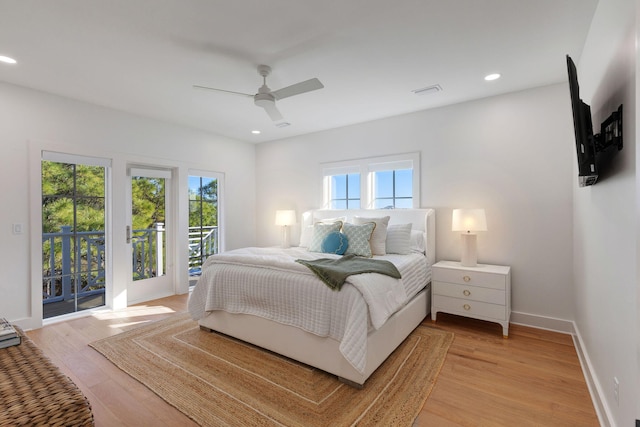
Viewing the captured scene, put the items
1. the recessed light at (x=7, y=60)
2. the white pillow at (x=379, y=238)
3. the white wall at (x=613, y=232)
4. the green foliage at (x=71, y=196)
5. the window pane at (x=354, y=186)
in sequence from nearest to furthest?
Answer: the white wall at (x=613, y=232), the recessed light at (x=7, y=60), the white pillow at (x=379, y=238), the green foliage at (x=71, y=196), the window pane at (x=354, y=186)

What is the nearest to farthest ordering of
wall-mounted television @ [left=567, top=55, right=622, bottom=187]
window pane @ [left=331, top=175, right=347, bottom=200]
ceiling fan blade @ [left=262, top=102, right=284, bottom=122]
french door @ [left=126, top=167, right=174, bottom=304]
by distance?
wall-mounted television @ [left=567, top=55, right=622, bottom=187] → ceiling fan blade @ [left=262, top=102, right=284, bottom=122] → french door @ [left=126, top=167, right=174, bottom=304] → window pane @ [left=331, top=175, right=347, bottom=200]

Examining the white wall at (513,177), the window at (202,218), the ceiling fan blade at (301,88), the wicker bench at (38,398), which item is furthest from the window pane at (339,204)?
the wicker bench at (38,398)

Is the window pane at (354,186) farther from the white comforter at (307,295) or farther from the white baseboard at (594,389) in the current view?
the white baseboard at (594,389)

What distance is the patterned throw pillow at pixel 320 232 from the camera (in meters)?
3.58

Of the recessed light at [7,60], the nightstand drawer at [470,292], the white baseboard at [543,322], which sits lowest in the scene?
the white baseboard at [543,322]

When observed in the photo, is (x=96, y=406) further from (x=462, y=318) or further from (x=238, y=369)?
(x=462, y=318)

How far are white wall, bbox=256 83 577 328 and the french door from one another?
3.34 metres

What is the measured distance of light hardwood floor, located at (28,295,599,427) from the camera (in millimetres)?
1793

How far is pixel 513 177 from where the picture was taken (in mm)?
3262

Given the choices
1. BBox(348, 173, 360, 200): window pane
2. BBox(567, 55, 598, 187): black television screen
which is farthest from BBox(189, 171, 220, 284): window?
BBox(567, 55, 598, 187): black television screen

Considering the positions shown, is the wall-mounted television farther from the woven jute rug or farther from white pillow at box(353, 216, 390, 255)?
white pillow at box(353, 216, 390, 255)

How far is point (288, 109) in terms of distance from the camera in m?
3.81

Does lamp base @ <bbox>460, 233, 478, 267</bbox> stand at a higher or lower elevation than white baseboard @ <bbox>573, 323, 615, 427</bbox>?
higher

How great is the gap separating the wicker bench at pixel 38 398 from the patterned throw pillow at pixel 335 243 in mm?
2434
